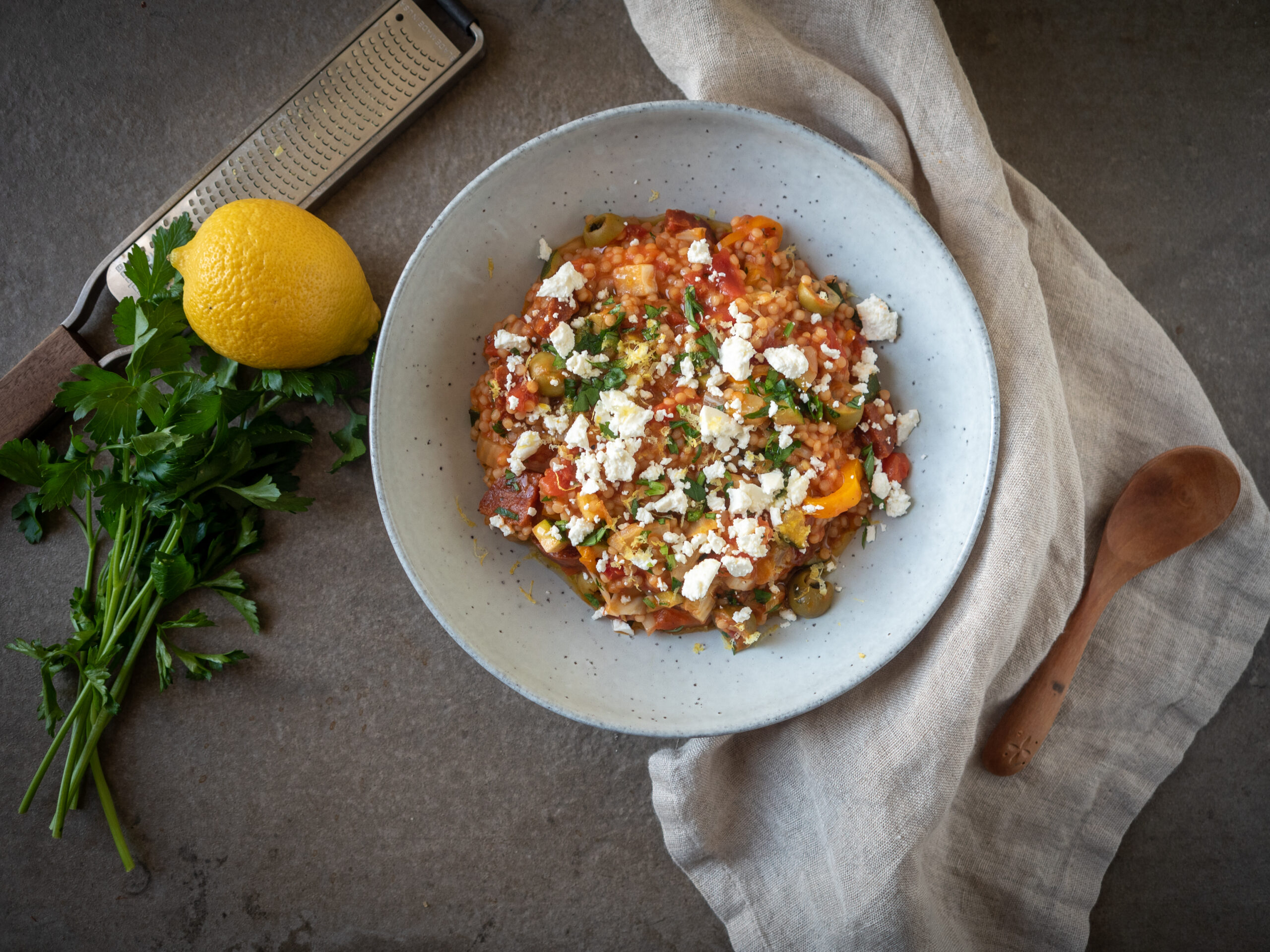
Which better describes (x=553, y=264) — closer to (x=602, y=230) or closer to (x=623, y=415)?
(x=602, y=230)

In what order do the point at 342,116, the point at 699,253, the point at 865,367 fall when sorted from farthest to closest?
the point at 342,116 → the point at 865,367 → the point at 699,253

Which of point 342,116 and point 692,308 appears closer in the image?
point 692,308

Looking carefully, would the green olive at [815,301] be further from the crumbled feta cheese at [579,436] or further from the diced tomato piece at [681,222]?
the crumbled feta cheese at [579,436]

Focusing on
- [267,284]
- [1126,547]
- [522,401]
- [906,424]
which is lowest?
[1126,547]

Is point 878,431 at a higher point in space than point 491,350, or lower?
lower

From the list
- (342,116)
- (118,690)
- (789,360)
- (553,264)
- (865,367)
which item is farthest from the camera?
(118,690)

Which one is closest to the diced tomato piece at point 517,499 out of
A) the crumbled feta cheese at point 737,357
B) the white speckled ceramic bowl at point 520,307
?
the white speckled ceramic bowl at point 520,307

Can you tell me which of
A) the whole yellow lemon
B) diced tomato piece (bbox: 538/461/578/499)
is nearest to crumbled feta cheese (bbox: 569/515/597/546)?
diced tomato piece (bbox: 538/461/578/499)

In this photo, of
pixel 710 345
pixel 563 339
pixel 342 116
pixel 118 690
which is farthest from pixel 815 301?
pixel 118 690
